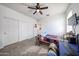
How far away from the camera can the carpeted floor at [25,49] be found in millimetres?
2225

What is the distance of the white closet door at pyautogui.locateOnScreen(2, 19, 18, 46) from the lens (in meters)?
2.27

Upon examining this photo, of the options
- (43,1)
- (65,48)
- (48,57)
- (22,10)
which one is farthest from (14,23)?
(65,48)

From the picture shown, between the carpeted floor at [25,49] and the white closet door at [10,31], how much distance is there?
125 mm

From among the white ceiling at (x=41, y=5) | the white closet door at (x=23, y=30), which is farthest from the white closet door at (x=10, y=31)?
the white ceiling at (x=41, y=5)

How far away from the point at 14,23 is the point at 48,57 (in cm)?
98

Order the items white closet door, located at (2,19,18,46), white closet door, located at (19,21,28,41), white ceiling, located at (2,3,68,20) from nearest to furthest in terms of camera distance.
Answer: white ceiling, located at (2,3,68,20), white closet door, located at (2,19,18,46), white closet door, located at (19,21,28,41)

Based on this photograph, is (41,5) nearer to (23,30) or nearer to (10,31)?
(23,30)

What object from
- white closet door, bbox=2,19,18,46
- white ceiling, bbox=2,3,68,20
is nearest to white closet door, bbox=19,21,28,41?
white closet door, bbox=2,19,18,46

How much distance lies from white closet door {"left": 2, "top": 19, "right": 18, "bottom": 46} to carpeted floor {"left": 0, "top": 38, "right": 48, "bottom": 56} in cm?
12

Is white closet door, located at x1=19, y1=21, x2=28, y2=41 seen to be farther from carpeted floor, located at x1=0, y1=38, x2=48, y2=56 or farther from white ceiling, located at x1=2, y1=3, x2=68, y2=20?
white ceiling, located at x1=2, y1=3, x2=68, y2=20

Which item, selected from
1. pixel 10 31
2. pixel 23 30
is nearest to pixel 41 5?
pixel 23 30

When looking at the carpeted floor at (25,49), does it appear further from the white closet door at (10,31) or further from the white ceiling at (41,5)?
the white ceiling at (41,5)

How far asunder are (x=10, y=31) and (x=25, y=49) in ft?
1.63

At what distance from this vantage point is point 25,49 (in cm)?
232
